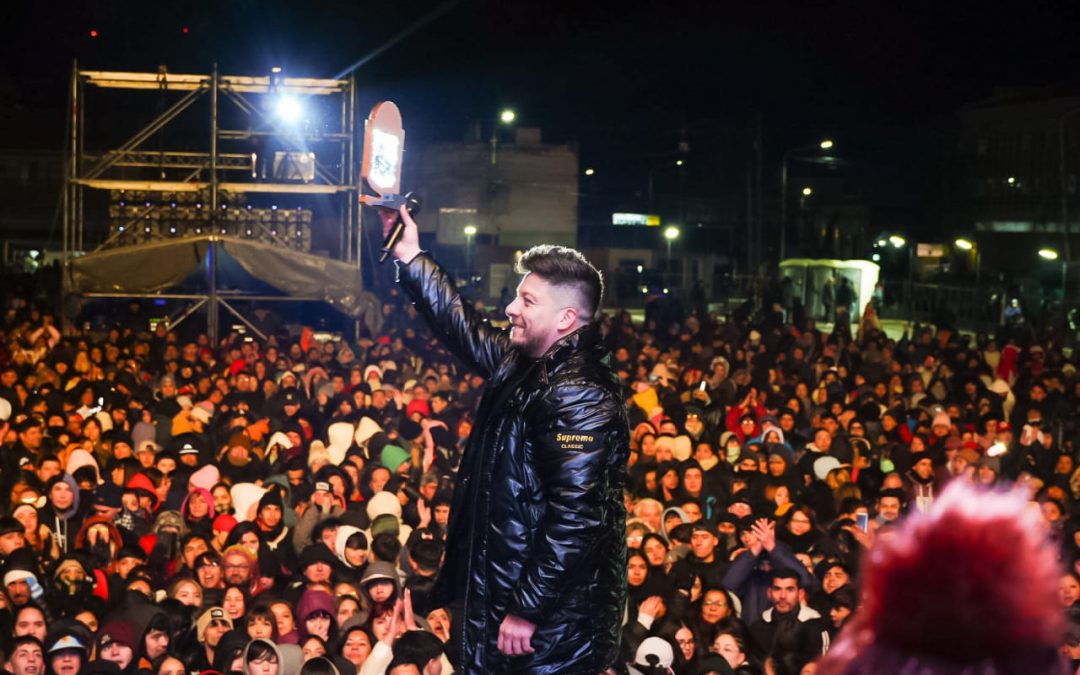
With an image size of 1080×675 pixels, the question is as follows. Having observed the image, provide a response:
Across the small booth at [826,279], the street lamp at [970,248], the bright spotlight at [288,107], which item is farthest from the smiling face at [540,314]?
the street lamp at [970,248]

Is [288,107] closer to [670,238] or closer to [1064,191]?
[1064,191]

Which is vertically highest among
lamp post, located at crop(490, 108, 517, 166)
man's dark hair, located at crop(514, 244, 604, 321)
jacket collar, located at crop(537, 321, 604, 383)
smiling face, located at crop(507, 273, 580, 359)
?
lamp post, located at crop(490, 108, 517, 166)

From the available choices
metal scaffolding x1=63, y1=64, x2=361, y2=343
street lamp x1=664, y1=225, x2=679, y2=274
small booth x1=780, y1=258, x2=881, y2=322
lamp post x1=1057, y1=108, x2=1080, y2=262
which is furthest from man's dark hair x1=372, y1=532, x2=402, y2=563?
street lamp x1=664, y1=225, x2=679, y2=274

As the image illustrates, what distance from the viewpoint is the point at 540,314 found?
346 cm

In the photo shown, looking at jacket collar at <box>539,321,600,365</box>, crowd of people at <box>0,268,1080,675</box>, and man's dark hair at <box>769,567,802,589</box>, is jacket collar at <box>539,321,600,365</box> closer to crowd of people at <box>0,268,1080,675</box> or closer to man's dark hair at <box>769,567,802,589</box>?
crowd of people at <box>0,268,1080,675</box>

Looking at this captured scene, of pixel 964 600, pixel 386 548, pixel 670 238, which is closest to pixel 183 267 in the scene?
pixel 386 548

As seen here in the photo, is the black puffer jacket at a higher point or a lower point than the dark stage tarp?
lower

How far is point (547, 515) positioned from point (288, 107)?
626 inches

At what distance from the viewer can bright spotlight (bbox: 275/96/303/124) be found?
59.8 feet

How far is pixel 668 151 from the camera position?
54656 millimetres

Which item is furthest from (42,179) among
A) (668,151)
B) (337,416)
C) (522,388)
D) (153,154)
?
(522,388)

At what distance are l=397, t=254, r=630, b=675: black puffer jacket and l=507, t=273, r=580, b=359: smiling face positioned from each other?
4 centimetres

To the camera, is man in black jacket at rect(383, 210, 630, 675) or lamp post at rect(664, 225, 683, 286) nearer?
man in black jacket at rect(383, 210, 630, 675)

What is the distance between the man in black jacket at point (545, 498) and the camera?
3.24 m
